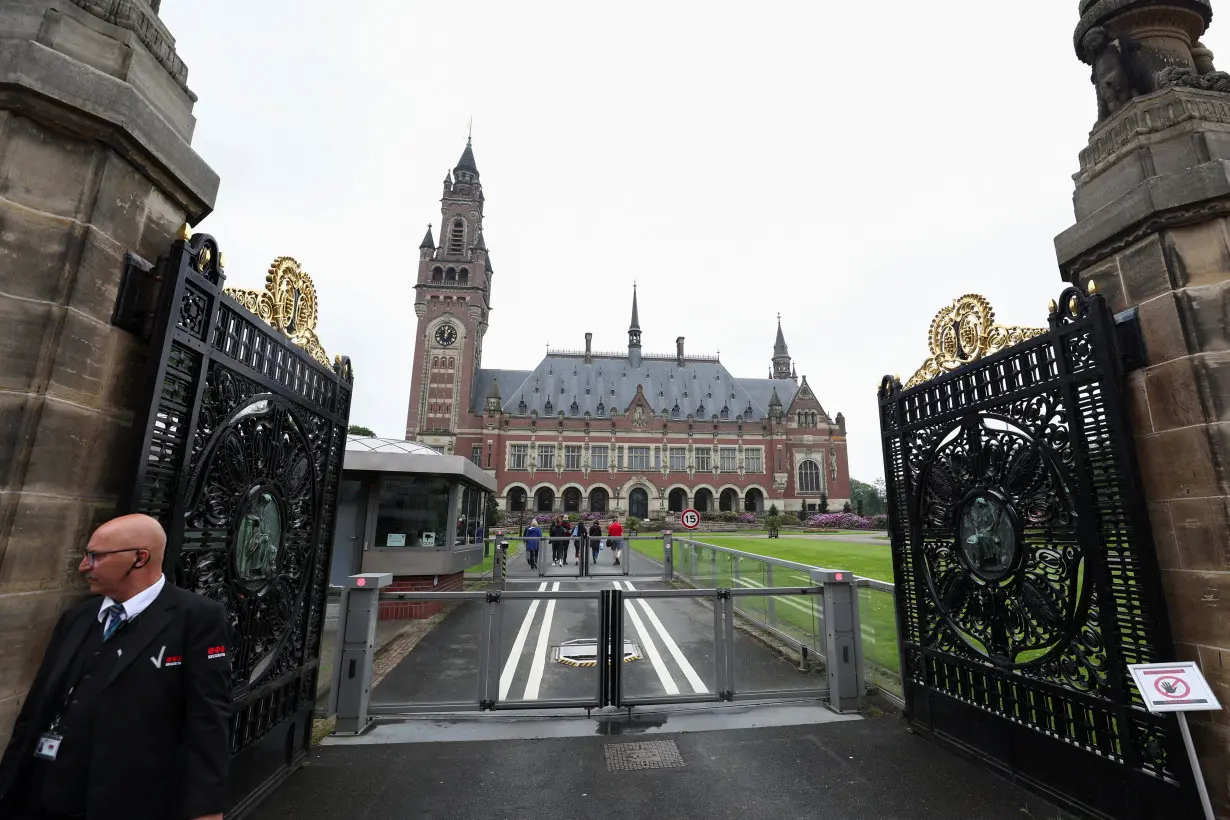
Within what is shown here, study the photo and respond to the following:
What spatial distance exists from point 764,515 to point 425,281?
37816 millimetres

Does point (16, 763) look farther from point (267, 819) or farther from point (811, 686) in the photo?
point (811, 686)

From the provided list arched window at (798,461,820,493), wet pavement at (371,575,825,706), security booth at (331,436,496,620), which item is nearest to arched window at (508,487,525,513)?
arched window at (798,461,820,493)

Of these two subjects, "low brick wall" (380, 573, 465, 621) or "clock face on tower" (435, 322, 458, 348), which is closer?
"low brick wall" (380, 573, 465, 621)

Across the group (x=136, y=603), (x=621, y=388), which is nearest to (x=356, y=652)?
(x=136, y=603)

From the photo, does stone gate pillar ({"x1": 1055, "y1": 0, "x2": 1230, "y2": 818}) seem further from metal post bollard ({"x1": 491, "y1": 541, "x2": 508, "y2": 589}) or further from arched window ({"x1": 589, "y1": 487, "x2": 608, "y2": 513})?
arched window ({"x1": 589, "y1": 487, "x2": 608, "y2": 513})

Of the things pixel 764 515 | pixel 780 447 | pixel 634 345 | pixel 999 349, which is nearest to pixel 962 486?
pixel 999 349

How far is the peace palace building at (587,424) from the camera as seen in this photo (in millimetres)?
49000

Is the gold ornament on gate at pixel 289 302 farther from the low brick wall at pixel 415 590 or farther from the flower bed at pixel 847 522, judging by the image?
the flower bed at pixel 847 522

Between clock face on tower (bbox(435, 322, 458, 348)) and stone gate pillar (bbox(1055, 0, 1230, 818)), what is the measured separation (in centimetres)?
4951

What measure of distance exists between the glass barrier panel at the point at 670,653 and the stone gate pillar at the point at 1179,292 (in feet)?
11.5

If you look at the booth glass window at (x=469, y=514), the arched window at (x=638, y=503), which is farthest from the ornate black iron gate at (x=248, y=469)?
the arched window at (x=638, y=503)

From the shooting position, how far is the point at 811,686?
5.39 m

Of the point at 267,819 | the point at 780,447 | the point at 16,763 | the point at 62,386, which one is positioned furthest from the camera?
the point at 780,447

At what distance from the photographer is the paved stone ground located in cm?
337
